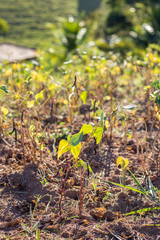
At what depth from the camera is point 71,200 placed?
165cm

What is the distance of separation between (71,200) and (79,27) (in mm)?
7637

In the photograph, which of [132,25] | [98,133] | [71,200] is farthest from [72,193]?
[132,25]

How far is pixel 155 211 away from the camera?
1574 mm

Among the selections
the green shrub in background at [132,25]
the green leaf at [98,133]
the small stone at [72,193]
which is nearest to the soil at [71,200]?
the small stone at [72,193]

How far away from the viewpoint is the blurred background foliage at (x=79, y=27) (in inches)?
322

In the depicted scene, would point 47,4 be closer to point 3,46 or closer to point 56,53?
point 3,46

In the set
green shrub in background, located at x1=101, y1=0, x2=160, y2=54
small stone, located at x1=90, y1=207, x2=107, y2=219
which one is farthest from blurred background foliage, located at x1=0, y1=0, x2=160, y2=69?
small stone, located at x1=90, y1=207, x2=107, y2=219

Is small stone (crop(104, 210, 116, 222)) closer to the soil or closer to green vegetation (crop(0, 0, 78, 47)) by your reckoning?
the soil

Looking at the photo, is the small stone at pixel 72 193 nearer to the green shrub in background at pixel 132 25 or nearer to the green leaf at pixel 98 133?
the green leaf at pixel 98 133

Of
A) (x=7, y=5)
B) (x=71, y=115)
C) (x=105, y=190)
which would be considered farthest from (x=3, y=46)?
(x=7, y=5)

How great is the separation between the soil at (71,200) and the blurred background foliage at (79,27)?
0.80 meters

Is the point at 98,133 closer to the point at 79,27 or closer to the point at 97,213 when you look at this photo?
the point at 97,213

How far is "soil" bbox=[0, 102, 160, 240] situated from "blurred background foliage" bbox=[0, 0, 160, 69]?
80cm

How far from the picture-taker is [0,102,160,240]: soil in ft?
4.73
